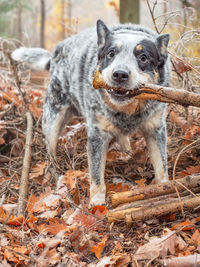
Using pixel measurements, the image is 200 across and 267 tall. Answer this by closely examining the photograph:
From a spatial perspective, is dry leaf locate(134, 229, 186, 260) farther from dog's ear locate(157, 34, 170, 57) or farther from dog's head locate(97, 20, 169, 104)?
dog's ear locate(157, 34, 170, 57)

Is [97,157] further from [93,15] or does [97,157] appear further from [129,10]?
[93,15]

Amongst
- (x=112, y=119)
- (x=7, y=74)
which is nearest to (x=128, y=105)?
(x=112, y=119)

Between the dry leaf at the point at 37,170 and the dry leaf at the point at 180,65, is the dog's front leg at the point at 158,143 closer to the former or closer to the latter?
the dry leaf at the point at 180,65

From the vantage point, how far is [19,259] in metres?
2.67

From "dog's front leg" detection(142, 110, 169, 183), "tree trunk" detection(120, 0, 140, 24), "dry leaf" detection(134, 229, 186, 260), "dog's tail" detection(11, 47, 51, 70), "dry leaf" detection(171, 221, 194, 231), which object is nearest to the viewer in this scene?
"dry leaf" detection(134, 229, 186, 260)

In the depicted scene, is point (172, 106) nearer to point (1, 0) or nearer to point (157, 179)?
point (157, 179)

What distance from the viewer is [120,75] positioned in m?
3.41

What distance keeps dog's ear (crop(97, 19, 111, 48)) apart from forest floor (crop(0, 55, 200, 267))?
5.20 feet

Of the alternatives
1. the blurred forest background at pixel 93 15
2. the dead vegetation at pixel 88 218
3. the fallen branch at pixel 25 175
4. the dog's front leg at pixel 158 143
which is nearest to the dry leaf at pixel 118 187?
the dead vegetation at pixel 88 218

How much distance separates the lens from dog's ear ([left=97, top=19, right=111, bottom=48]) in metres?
4.01

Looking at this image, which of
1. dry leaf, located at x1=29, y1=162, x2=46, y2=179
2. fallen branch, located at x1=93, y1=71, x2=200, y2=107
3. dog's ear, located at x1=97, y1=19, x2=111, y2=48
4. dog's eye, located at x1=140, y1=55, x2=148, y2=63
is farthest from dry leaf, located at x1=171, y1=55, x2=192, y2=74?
dry leaf, located at x1=29, y1=162, x2=46, y2=179

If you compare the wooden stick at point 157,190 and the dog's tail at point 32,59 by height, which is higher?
the dog's tail at point 32,59

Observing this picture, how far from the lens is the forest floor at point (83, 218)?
2641 millimetres

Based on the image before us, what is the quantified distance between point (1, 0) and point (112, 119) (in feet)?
32.4
